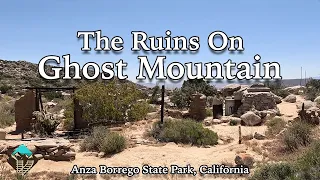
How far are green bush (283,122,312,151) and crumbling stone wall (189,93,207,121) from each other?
340 inches

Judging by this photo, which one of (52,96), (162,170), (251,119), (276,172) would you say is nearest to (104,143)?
(162,170)

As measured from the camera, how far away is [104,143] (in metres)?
11.9

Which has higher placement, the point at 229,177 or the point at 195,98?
the point at 195,98

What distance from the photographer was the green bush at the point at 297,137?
11516 millimetres

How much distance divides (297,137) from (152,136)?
593cm

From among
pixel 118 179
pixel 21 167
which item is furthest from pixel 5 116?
pixel 118 179

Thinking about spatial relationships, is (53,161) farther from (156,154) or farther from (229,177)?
(229,177)

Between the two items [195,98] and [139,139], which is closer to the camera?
[139,139]

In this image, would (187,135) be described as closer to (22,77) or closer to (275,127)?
(275,127)

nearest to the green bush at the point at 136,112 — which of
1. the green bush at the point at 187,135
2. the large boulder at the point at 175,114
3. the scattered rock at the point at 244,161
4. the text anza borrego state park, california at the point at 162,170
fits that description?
the large boulder at the point at 175,114

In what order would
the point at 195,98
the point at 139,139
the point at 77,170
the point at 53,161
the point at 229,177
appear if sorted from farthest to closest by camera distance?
the point at 195,98 < the point at 139,139 < the point at 53,161 < the point at 77,170 < the point at 229,177

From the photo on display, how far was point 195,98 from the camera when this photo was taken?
20.5 m

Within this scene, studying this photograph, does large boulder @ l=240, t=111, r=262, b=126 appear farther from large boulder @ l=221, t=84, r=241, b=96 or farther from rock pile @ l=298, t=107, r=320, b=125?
large boulder @ l=221, t=84, r=241, b=96

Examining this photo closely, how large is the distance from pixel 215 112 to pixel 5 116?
43.4 ft
